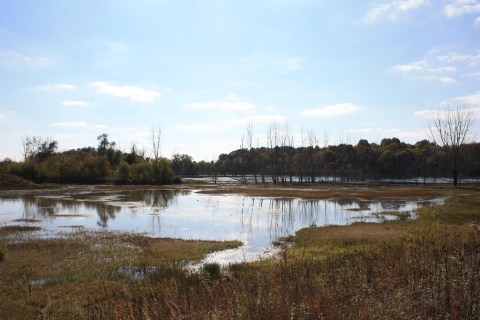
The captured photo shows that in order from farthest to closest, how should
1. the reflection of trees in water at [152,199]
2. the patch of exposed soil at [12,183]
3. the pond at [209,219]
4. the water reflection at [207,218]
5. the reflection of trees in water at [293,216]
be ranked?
1. the patch of exposed soil at [12,183]
2. the reflection of trees in water at [152,199]
3. the reflection of trees in water at [293,216]
4. the water reflection at [207,218]
5. the pond at [209,219]

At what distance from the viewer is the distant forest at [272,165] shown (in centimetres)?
9788

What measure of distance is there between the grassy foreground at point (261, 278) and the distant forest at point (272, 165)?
72259 mm

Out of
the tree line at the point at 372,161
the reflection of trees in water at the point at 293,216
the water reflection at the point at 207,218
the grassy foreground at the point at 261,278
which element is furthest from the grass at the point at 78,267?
the tree line at the point at 372,161

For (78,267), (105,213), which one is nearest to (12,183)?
(105,213)

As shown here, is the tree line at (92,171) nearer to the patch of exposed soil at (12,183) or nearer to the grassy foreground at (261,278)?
the patch of exposed soil at (12,183)

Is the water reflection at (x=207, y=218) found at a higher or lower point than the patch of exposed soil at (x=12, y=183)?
lower

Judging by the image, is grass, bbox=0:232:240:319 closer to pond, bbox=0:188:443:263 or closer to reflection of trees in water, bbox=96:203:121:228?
pond, bbox=0:188:443:263

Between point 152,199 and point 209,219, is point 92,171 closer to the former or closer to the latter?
point 152,199

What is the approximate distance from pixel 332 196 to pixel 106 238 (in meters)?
38.3

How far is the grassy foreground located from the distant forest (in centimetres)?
7226

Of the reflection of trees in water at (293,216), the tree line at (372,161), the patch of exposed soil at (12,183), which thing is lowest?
the reflection of trees in water at (293,216)

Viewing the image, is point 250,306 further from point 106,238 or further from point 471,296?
point 106,238

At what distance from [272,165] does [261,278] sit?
3921 inches

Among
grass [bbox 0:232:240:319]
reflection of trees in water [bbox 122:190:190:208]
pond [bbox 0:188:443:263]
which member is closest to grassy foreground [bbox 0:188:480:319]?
grass [bbox 0:232:240:319]
